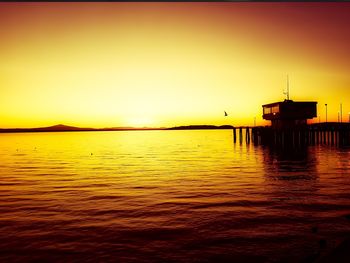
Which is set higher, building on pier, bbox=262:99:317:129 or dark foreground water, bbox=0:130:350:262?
building on pier, bbox=262:99:317:129

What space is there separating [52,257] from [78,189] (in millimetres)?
11836

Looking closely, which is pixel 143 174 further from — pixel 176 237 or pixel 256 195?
pixel 176 237

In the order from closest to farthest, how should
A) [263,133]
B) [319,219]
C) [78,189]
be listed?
[319,219], [78,189], [263,133]

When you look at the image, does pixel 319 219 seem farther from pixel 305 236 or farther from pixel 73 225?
pixel 73 225

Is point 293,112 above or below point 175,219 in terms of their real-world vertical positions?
above

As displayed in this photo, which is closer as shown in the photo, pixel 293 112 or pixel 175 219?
pixel 175 219

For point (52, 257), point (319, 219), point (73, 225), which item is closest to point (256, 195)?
point (319, 219)

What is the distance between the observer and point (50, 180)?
2580cm

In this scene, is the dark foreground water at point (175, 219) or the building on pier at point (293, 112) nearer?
the dark foreground water at point (175, 219)

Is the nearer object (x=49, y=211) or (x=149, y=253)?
(x=149, y=253)

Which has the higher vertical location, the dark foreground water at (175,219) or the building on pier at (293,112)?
the building on pier at (293,112)

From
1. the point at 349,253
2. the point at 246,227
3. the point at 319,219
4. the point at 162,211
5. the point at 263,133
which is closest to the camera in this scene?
the point at 349,253

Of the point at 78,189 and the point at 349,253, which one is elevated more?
the point at 349,253

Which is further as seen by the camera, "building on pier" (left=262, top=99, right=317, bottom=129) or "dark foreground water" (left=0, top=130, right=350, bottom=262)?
"building on pier" (left=262, top=99, right=317, bottom=129)
